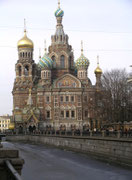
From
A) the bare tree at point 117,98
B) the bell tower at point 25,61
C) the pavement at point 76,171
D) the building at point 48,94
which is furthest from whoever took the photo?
the bell tower at point 25,61

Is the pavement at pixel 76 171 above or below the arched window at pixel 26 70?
below

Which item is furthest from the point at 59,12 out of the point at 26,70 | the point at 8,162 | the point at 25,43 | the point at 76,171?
the point at 8,162

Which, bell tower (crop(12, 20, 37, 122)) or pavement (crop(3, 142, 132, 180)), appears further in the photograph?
bell tower (crop(12, 20, 37, 122))

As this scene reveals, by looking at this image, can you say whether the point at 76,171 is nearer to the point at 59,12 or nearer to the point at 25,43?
the point at 25,43

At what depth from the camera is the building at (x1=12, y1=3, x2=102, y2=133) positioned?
6706cm

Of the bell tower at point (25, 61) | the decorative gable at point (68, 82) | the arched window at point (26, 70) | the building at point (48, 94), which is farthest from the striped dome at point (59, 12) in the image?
the decorative gable at point (68, 82)

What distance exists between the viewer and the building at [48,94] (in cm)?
6706

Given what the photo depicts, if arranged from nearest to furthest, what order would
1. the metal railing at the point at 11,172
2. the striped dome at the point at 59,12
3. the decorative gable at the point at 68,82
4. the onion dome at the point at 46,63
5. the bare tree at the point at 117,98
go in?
the metal railing at the point at 11,172, the bare tree at the point at 117,98, the decorative gable at the point at 68,82, the onion dome at the point at 46,63, the striped dome at the point at 59,12

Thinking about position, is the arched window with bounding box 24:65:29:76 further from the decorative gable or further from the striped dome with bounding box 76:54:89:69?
the striped dome with bounding box 76:54:89:69

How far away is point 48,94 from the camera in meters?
68.6

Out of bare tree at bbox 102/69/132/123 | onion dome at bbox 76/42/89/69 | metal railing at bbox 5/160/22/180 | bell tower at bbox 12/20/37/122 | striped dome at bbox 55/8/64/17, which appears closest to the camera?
metal railing at bbox 5/160/22/180

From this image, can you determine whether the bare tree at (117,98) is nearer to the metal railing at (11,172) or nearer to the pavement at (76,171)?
the pavement at (76,171)

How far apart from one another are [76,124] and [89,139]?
1384 inches

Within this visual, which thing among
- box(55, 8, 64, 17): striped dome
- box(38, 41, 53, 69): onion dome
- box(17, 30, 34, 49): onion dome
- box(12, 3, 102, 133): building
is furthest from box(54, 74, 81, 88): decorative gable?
box(55, 8, 64, 17): striped dome
